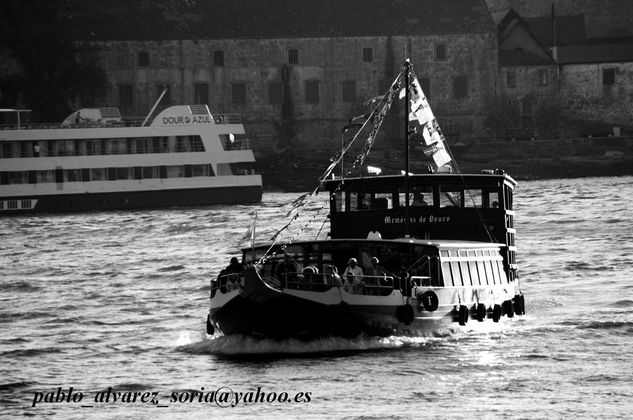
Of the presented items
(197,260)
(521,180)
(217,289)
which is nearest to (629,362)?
(217,289)

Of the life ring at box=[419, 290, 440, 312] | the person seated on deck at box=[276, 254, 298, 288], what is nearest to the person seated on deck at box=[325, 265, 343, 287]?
the person seated on deck at box=[276, 254, 298, 288]

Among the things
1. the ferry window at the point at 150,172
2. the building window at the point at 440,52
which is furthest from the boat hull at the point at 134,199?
the building window at the point at 440,52

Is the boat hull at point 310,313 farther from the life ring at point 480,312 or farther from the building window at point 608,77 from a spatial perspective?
the building window at point 608,77

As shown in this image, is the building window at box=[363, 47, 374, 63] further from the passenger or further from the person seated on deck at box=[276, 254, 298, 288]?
the passenger

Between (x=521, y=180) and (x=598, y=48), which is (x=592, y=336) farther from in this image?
(x=598, y=48)

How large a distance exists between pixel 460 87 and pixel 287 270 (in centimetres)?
7890

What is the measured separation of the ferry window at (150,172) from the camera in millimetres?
90688

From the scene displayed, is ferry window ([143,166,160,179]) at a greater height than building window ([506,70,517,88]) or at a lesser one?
lesser

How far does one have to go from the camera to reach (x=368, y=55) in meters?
111

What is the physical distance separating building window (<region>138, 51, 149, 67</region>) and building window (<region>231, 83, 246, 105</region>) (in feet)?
18.0

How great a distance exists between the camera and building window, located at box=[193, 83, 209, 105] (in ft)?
359

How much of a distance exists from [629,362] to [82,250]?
33257 mm

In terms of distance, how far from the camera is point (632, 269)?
4934cm

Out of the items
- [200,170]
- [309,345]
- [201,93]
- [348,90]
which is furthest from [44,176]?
[309,345]
